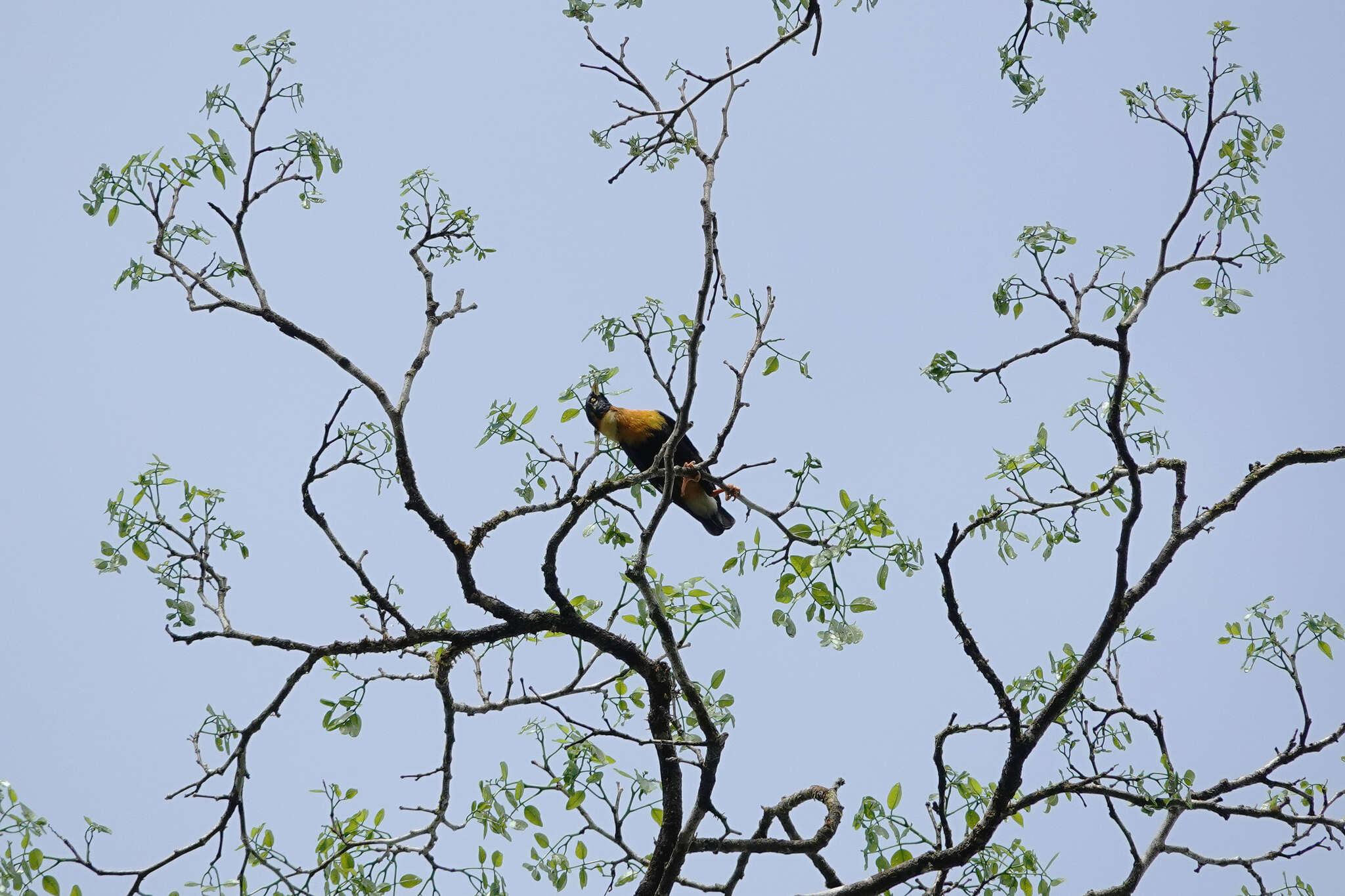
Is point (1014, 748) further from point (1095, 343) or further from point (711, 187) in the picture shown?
point (711, 187)

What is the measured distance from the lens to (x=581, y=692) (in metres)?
3.90

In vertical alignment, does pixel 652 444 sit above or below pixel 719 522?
above

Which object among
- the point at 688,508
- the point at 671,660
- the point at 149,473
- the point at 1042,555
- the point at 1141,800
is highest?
the point at 688,508

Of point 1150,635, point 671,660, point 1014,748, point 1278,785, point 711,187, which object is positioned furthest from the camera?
point 1150,635

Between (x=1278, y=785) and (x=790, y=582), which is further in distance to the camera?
(x=1278, y=785)

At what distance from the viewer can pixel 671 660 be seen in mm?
3285

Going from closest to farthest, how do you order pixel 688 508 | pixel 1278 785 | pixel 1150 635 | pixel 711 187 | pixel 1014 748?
1. pixel 711 187
2. pixel 1014 748
3. pixel 1278 785
4. pixel 1150 635
5. pixel 688 508

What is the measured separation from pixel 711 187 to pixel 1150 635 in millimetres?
2401

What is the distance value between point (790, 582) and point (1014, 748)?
965 millimetres

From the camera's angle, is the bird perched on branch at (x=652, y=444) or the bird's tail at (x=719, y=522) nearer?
the bird perched on branch at (x=652, y=444)

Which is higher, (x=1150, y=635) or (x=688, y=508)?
(x=688, y=508)


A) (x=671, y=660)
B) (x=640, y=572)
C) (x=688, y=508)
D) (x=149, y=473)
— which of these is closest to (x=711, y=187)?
(x=640, y=572)

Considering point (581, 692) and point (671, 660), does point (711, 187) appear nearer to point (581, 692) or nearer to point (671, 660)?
point (671, 660)

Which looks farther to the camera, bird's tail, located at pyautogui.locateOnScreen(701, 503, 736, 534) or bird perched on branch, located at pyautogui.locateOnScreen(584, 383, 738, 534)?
bird's tail, located at pyautogui.locateOnScreen(701, 503, 736, 534)
